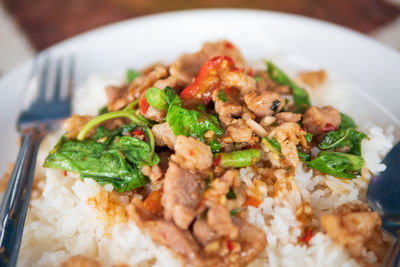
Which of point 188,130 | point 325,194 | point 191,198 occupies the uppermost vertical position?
point 188,130

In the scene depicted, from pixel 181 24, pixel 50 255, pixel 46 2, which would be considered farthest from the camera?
pixel 46 2

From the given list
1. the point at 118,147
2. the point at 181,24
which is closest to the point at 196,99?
the point at 118,147

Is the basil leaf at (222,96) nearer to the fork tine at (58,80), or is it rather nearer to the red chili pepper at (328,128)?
the red chili pepper at (328,128)

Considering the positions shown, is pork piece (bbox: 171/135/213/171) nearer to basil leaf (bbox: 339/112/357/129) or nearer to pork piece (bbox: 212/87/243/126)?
pork piece (bbox: 212/87/243/126)

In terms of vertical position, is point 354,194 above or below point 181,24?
below

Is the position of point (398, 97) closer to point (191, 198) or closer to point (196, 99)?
point (196, 99)

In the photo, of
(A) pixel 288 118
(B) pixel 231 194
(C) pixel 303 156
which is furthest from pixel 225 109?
(C) pixel 303 156

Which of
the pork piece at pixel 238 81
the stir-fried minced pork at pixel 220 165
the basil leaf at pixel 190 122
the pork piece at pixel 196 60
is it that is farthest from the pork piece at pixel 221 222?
the pork piece at pixel 196 60

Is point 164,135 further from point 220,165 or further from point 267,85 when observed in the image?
point 267,85
